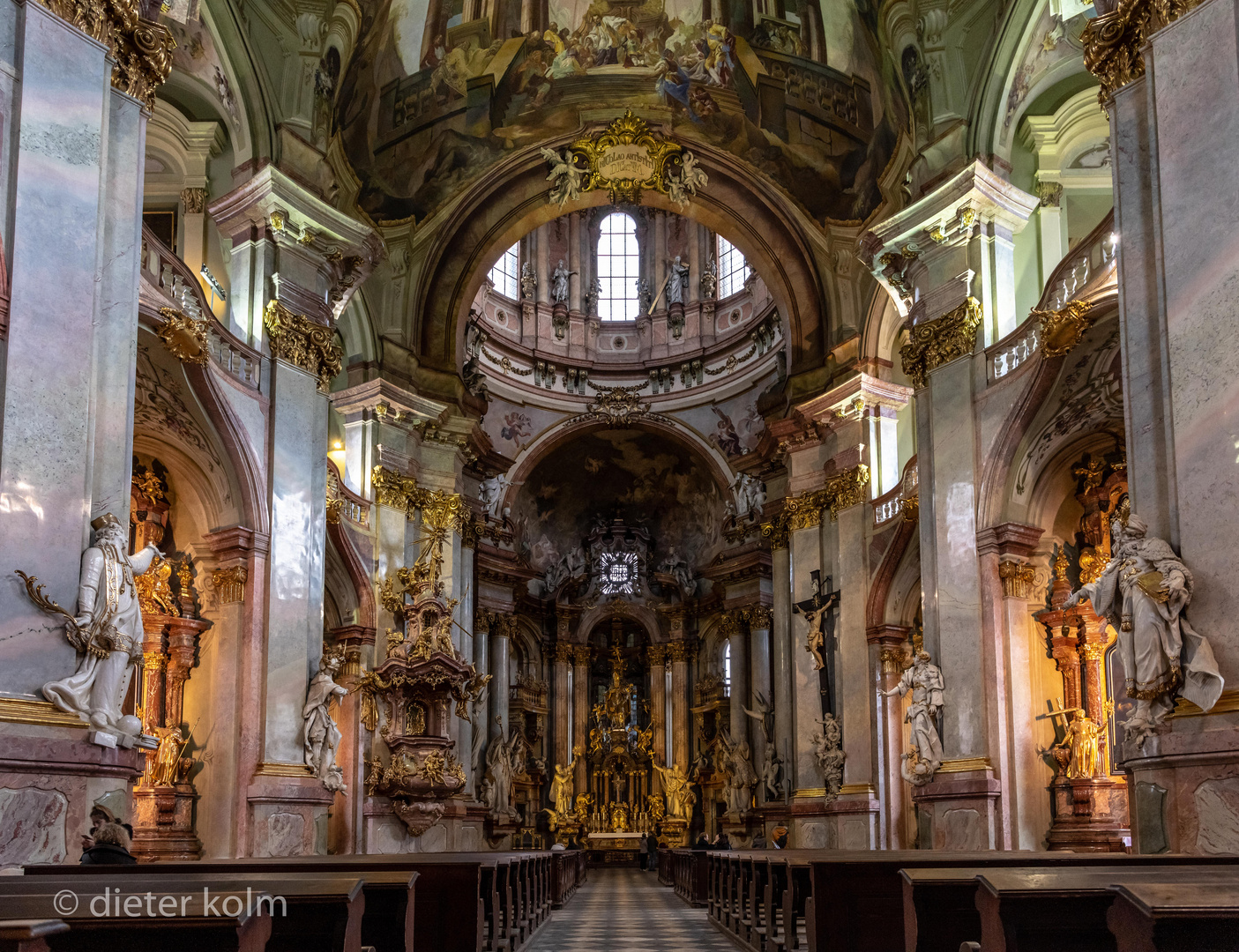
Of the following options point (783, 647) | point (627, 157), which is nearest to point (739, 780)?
point (783, 647)

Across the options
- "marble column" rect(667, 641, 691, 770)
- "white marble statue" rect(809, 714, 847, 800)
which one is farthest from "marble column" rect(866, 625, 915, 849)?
"marble column" rect(667, 641, 691, 770)

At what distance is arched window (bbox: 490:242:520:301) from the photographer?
33.4m

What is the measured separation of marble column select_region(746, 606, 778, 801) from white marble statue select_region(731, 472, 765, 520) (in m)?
2.31

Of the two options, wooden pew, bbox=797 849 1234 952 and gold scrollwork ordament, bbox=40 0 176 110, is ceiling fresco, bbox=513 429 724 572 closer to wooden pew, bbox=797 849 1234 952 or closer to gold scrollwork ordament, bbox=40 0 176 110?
gold scrollwork ordament, bbox=40 0 176 110

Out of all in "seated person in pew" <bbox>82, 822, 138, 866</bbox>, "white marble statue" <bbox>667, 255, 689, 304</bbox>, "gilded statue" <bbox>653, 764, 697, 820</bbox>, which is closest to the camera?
"seated person in pew" <bbox>82, 822, 138, 866</bbox>

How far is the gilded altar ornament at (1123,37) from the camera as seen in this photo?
33.8 ft

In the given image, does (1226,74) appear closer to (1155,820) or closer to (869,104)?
(1155,820)

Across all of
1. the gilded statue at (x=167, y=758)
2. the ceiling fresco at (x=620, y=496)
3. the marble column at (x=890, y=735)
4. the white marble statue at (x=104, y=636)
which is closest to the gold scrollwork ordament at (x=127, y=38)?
the white marble statue at (x=104, y=636)

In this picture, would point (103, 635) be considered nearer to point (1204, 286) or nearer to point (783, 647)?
point (1204, 286)

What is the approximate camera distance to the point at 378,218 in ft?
74.6

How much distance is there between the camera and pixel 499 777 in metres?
27.4

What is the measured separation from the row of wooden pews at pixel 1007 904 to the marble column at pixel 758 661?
1854cm
